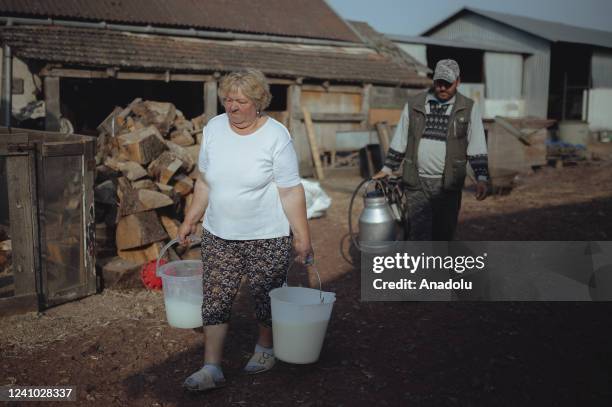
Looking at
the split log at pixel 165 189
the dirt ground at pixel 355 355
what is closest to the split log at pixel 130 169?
Answer: the split log at pixel 165 189

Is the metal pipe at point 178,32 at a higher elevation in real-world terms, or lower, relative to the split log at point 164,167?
higher

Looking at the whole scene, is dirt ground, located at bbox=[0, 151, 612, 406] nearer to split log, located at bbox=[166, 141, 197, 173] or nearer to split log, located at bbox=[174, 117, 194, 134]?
split log, located at bbox=[166, 141, 197, 173]

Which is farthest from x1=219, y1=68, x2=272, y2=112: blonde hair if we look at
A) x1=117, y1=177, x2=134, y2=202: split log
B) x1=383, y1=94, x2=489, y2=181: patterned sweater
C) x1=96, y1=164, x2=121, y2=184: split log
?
x1=96, y1=164, x2=121, y2=184: split log

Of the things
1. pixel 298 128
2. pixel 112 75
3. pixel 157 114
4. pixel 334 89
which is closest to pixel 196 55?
pixel 112 75

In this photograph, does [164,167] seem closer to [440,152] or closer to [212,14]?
[440,152]

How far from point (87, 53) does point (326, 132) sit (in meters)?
5.97

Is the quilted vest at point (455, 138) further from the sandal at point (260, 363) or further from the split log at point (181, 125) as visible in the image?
the split log at point (181, 125)

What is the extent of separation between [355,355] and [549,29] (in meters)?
25.3

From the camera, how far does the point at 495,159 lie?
44.0ft

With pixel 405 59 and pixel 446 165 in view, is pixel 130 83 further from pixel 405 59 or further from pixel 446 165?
pixel 446 165

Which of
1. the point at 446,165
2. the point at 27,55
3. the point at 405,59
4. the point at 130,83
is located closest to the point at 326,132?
the point at 405,59

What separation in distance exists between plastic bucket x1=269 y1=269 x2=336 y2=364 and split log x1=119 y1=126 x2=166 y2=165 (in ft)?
Answer: 14.4

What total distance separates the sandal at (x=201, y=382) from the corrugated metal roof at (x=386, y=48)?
13889mm

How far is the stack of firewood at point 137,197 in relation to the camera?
5758mm
